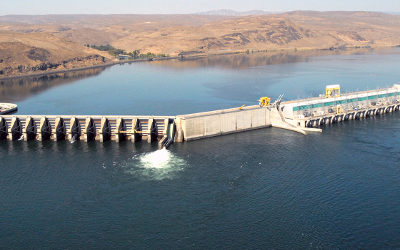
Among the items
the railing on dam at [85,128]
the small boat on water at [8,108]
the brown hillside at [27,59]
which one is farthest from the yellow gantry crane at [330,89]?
the brown hillside at [27,59]

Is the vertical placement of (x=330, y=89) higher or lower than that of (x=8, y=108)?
higher

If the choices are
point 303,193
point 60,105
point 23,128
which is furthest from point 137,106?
point 303,193

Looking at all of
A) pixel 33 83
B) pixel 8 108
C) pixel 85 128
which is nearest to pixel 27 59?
pixel 33 83

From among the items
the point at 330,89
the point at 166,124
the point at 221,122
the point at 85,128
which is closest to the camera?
the point at 166,124

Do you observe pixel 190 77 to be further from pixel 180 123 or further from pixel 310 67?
pixel 180 123

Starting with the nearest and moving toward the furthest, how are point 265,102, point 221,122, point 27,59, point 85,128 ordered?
point 85,128 < point 221,122 < point 265,102 < point 27,59

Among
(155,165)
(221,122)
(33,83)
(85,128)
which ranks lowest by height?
(155,165)

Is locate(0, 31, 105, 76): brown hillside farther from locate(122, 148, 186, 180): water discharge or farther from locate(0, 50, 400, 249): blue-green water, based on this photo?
locate(122, 148, 186, 180): water discharge

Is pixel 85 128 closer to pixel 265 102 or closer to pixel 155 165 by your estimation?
pixel 155 165
